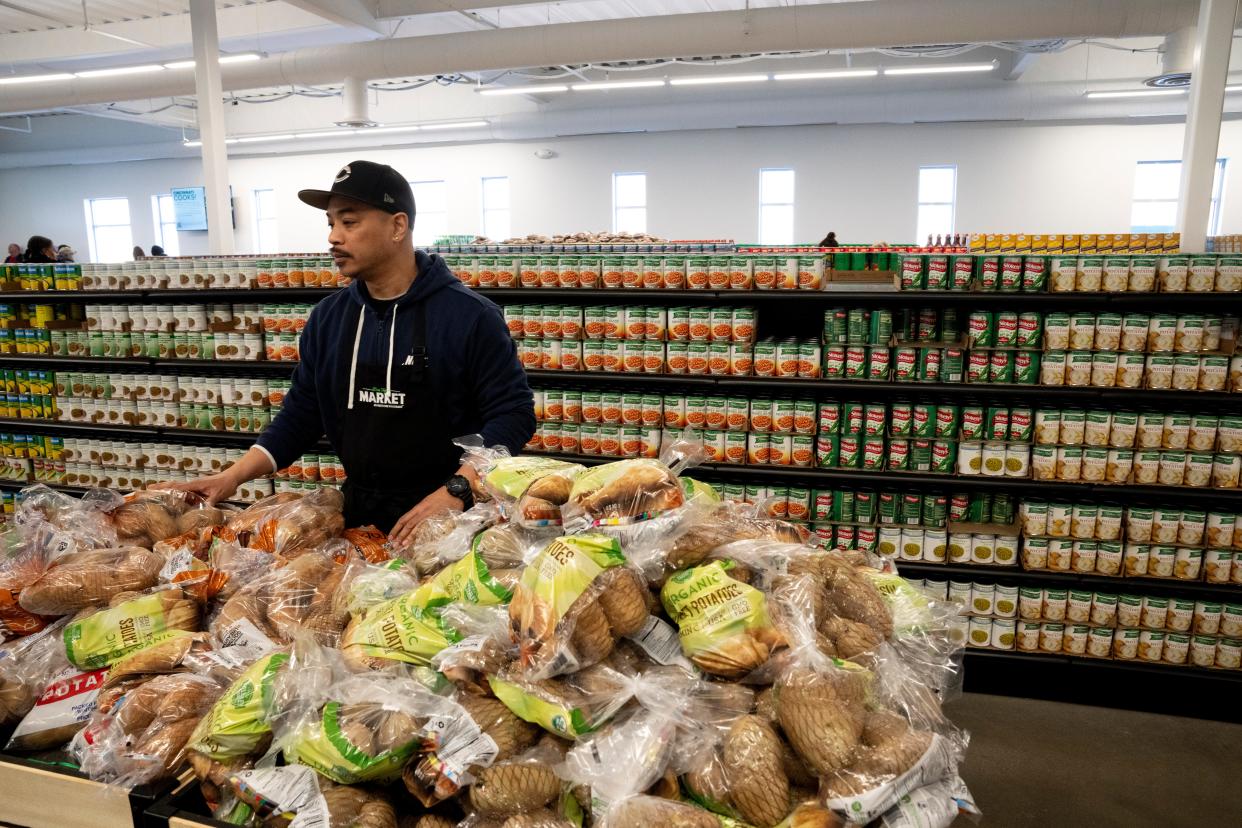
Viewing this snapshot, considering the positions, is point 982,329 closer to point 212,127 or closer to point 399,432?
point 399,432

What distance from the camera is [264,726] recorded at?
124cm

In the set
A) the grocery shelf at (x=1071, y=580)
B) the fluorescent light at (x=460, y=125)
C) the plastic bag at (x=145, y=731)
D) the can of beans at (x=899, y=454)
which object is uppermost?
the fluorescent light at (x=460, y=125)

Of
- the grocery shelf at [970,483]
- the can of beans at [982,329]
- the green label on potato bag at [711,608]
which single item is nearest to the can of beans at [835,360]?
the grocery shelf at [970,483]

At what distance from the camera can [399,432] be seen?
100 inches

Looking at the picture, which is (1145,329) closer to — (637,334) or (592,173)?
(637,334)

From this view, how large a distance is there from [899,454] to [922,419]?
20cm

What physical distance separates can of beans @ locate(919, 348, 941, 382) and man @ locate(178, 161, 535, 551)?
2.19 meters

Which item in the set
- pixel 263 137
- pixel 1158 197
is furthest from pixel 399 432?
pixel 263 137

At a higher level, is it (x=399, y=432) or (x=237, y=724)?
(x=399, y=432)

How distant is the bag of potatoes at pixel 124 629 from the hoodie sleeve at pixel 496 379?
1070 millimetres

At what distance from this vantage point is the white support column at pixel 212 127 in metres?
6.61

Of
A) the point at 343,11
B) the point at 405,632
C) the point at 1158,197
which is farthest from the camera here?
the point at 1158,197

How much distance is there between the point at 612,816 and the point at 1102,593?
364cm

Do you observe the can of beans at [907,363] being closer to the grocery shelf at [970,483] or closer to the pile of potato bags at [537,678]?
the grocery shelf at [970,483]
